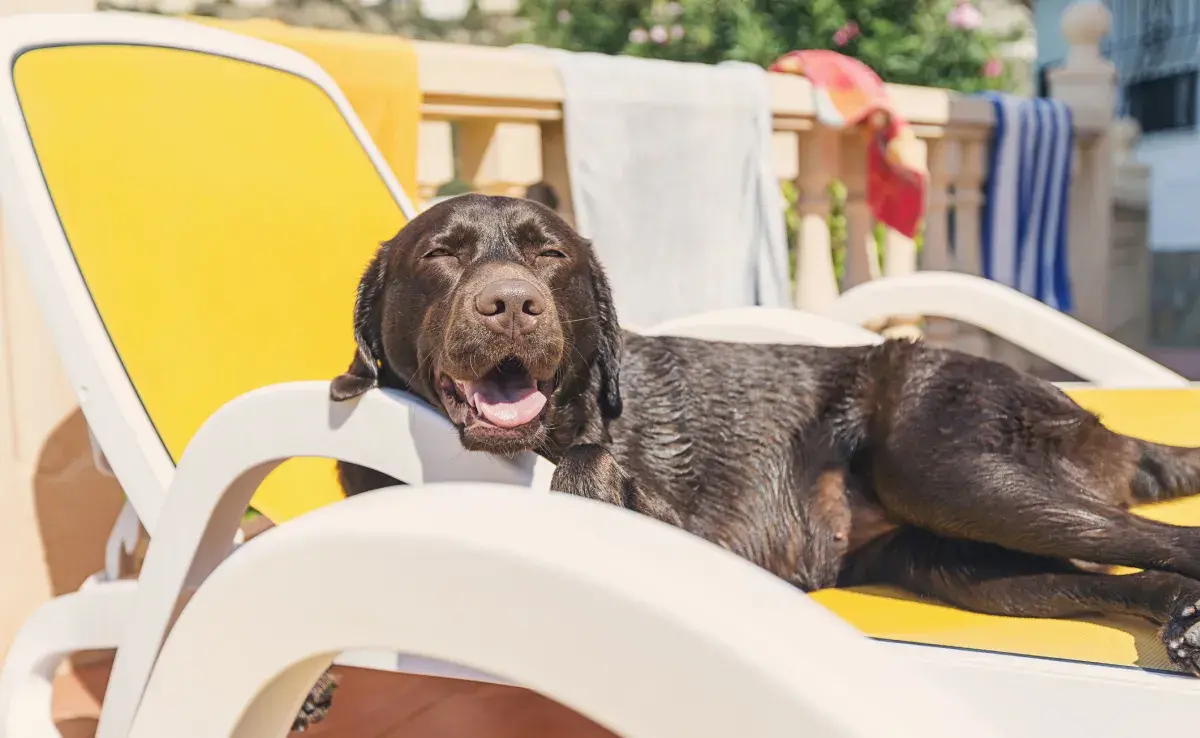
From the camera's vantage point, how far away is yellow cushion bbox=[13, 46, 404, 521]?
231 cm

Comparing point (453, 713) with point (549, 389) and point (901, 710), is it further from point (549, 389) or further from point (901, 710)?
point (901, 710)

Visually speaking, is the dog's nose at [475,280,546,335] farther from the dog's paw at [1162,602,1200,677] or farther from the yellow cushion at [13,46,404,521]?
the dog's paw at [1162,602,1200,677]

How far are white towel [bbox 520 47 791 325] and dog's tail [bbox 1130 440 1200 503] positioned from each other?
1.93m

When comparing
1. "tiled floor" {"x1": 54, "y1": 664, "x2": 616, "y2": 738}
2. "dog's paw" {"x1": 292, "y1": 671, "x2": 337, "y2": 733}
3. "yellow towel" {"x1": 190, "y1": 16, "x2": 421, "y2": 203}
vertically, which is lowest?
"tiled floor" {"x1": 54, "y1": 664, "x2": 616, "y2": 738}

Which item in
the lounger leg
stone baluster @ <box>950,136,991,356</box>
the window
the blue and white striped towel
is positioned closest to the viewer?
the lounger leg

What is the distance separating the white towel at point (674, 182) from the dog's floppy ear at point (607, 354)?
58.6 inches

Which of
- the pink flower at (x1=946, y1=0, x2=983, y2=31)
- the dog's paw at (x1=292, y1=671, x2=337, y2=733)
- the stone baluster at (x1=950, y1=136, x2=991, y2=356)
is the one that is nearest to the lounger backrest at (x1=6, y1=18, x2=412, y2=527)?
the dog's paw at (x1=292, y1=671, x2=337, y2=733)

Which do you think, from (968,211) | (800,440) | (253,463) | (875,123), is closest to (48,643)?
(253,463)

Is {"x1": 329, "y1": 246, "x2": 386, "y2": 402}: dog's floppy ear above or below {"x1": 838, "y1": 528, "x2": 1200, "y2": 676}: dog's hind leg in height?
above

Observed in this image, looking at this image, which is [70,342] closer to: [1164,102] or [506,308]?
[506,308]

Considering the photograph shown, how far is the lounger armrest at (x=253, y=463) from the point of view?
1.72m

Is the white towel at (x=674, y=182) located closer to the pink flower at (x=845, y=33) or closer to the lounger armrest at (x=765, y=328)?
the lounger armrest at (x=765, y=328)

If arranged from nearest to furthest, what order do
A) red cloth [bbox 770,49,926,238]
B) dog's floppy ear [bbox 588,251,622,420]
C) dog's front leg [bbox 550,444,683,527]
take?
dog's front leg [bbox 550,444,683,527], dog's floppy ear [bbox 588,251,622,420], red cloth [bbox 770,49,926,238]

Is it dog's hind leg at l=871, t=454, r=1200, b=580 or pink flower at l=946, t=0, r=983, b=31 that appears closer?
dog's hind leg at l=871, t=454, r=1200, b=580
